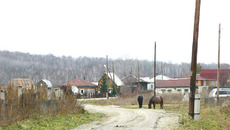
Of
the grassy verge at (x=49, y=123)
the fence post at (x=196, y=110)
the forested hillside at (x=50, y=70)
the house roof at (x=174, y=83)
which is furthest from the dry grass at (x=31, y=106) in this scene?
the forested hillside at (x=50, y=70)

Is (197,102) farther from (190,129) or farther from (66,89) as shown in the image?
(66,89)

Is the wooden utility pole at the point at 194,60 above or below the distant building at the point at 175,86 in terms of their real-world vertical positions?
above

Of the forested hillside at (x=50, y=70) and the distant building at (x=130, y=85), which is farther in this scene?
the forested hillside at (x=50, y=70)

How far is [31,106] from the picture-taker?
16.7m

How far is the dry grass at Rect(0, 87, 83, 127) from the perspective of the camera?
47.2ft

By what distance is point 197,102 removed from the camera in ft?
56.0

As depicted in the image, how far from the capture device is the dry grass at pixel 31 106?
14388 mm

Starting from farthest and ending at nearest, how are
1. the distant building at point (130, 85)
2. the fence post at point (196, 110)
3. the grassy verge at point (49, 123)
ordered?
the distant building at point (130, 85) < the fence post at point (196, 110) < the grassy verge at point (49, 123)

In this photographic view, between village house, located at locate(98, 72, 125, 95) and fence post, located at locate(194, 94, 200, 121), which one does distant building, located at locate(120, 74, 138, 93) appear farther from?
fence post, located at locate(194, 94, 200, 121)

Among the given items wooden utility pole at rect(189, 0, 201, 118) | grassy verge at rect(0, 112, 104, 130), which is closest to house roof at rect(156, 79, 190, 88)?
wooden utility pole at rect(189, 0, 201, 118)

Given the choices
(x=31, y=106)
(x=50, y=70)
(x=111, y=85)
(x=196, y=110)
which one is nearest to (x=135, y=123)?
(x=196, y=110)

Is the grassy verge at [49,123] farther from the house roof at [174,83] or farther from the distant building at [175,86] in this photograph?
the house roof at [174,83]

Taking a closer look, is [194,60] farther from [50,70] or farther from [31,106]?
[50,70]

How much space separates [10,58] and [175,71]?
94176 millimetres
